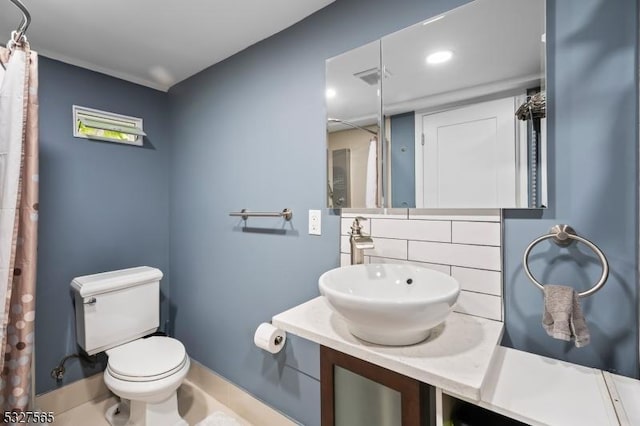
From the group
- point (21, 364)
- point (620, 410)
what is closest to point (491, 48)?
point (620, 410)

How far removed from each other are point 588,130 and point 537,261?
0.43 meters

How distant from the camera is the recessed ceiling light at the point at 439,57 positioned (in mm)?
1169

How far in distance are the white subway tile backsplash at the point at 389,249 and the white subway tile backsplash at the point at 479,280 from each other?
210 mm

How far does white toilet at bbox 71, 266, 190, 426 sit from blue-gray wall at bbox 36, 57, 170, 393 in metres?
0.14

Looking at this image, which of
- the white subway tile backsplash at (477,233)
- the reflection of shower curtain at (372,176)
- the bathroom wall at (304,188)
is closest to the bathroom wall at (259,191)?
the bathroom wall at (304,188)

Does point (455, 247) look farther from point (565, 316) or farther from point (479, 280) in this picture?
point (565, 316)

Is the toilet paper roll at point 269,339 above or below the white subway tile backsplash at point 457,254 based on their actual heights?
below

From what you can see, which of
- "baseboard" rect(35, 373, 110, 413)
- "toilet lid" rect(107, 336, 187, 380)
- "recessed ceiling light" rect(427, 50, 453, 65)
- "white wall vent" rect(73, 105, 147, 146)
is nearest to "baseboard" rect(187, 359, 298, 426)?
"toilet lid" rect(107, 336, 187, 380)

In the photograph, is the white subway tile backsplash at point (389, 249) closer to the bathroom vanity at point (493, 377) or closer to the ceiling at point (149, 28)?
the bathroom vanity at point (493, 377)

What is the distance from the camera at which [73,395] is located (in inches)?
78.3

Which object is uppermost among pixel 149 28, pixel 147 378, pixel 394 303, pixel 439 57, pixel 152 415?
pixel 149 28

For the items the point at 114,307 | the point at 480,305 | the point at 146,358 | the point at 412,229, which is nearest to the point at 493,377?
the point at 480,305

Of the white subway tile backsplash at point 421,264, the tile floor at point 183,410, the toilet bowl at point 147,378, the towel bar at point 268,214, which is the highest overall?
the towel bar at point 268,214

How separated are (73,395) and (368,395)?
7.08 ft
